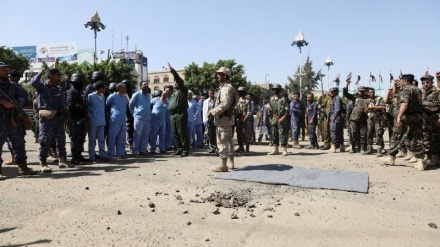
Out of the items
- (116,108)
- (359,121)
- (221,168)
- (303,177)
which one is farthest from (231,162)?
(359,121)

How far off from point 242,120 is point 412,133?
456cm

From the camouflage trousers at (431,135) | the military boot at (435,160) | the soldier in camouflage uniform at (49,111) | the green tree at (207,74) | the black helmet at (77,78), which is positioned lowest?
the military boot at (435,160)

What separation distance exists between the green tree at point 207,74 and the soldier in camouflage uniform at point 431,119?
39.4 meters

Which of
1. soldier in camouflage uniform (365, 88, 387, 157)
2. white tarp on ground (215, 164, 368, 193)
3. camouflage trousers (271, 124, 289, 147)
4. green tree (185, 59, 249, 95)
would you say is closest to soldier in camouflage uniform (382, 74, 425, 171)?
white tarp on ground (215, 164, 368, 193)

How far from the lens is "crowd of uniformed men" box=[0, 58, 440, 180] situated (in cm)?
606

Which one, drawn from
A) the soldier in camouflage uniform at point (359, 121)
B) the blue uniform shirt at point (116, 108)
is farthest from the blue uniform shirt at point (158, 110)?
the soldier in camouflage uniform at point (359, 121)

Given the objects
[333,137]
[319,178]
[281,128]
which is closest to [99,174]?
[319,178]

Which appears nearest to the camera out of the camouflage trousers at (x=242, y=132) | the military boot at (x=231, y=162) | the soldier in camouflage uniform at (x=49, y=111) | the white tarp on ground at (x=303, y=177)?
the white tarp on ground at (x=303, y=177)

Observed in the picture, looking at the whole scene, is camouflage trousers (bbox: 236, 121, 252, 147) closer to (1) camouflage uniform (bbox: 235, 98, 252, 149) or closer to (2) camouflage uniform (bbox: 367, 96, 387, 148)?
(1) camouflage uniform (bbox: 235, 98, 252, 149)

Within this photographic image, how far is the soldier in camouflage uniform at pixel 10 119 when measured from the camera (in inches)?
218

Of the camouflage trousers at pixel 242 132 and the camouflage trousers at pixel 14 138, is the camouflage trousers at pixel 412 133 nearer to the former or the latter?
the camouflage trousers at pixel 242 132

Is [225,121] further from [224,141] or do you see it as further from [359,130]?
[359,130]

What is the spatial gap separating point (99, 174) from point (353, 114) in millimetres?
7408

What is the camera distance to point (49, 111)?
6.03m
